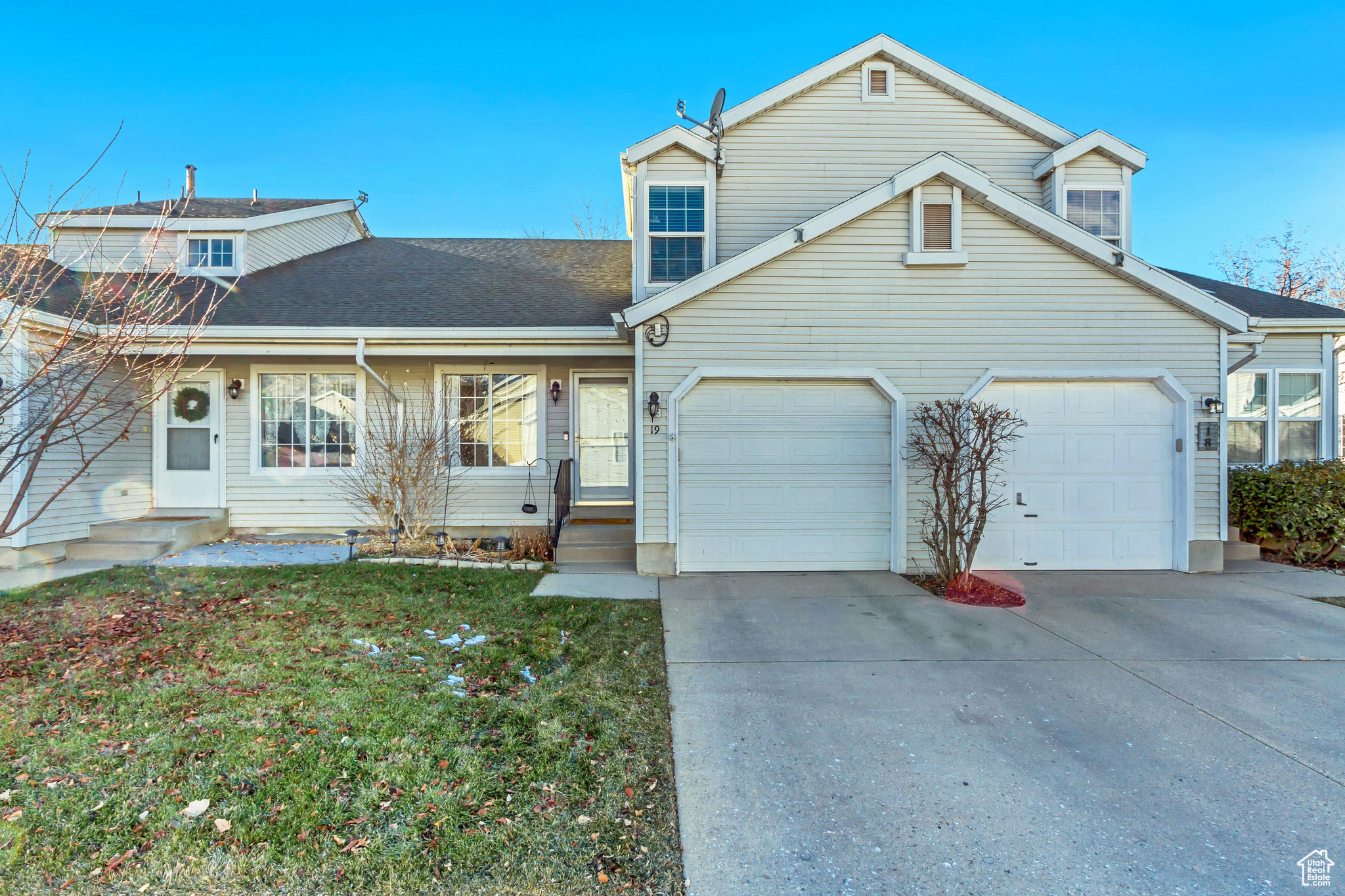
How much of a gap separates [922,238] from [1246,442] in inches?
268

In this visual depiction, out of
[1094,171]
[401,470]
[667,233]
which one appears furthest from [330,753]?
[1094,171]

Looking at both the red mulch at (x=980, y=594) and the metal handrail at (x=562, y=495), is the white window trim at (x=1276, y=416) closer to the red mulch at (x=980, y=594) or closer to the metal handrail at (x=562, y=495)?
the red mulch at (x=980, y=594)

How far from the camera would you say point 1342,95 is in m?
12.6

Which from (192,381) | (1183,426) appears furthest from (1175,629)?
(192,381)

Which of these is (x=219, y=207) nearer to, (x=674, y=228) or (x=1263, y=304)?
(x=674, y=228)

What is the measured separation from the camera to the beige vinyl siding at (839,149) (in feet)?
28.6

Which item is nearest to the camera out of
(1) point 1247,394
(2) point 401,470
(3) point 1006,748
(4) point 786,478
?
(3) point 1006,748

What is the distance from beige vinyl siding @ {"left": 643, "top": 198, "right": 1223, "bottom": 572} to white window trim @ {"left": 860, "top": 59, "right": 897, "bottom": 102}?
124 inches

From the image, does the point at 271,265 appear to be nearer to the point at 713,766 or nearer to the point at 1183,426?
the point at 713,766

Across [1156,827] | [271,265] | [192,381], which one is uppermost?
[271,265]

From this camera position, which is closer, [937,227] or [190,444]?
[937,227]

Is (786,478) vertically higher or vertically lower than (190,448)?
lower

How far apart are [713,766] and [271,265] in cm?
1148

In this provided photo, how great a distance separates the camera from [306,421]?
Result: 872cm
